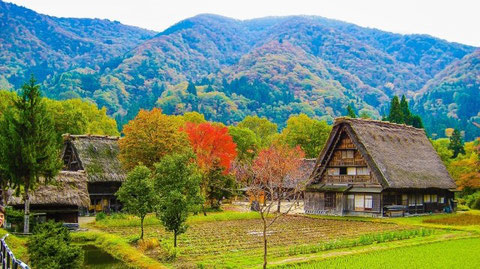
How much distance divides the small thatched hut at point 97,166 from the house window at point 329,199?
1862cm

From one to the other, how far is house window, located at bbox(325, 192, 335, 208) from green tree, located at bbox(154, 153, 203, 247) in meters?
18.4

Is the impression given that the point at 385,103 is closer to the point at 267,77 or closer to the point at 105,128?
the point at 267,77

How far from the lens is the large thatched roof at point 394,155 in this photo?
37.9 metres

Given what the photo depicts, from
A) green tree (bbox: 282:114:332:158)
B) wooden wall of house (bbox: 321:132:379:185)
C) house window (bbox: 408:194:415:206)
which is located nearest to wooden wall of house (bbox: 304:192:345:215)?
wooden wall of house (bbox: 321:132:379:185)

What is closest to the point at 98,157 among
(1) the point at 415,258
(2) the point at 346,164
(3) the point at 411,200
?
(2) the point at 346,164

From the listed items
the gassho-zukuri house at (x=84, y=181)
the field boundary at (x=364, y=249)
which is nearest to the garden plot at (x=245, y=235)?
the field boundary at (x=364, y=249)

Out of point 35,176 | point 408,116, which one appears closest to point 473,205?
point 408,116

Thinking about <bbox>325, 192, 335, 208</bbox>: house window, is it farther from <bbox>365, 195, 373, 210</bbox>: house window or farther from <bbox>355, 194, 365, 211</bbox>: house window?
<bbox>365, 195, 373, 210</bbox>: house window

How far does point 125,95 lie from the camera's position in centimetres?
16225

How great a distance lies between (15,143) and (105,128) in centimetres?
4828

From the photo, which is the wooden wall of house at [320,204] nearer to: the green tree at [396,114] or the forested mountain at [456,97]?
the green tree at [396,114]

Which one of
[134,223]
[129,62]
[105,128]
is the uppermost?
[129,62]

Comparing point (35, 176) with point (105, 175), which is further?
point (105, 175)

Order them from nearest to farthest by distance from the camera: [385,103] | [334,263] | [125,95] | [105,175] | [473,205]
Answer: [334,263]
[105,175]
[473,205]
[125,95]
[385,103]
